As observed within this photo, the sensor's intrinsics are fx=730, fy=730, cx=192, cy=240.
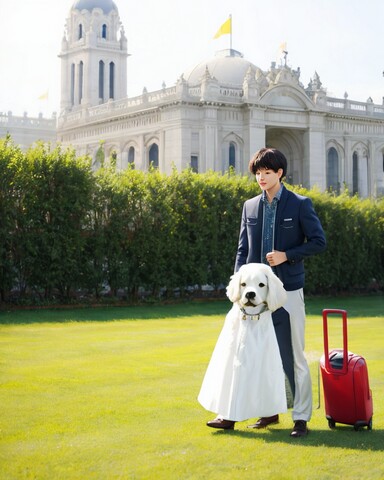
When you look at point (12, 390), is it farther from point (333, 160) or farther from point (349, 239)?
point (333, 160)

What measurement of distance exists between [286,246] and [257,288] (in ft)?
2.60

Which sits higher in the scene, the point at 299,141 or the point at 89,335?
the point at 299,141

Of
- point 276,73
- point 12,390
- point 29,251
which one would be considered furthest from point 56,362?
point 276,73

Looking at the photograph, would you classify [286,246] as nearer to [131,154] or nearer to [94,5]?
[131,154]

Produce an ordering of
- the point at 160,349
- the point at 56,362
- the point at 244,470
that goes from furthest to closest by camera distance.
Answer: the point at 160,349 → the point at 56,362 → the point at 244,470

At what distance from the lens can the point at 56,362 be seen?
11625 millimetres

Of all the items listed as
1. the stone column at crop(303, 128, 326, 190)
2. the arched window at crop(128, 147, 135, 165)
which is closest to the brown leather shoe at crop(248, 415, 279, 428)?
the stone column at crop(303, 128, 326, 190)

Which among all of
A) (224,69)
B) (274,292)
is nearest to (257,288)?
(274,292)

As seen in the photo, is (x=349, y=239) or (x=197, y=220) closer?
(x=197, y=220)

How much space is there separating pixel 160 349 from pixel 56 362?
2526 millimetres

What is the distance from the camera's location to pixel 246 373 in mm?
7012

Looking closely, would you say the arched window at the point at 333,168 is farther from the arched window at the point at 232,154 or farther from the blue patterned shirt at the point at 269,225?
the blue patterned shirt at the point at 269,225

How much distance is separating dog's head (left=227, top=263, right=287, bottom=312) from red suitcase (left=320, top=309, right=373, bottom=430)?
60 cm

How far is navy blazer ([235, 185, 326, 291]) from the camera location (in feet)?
24.5
